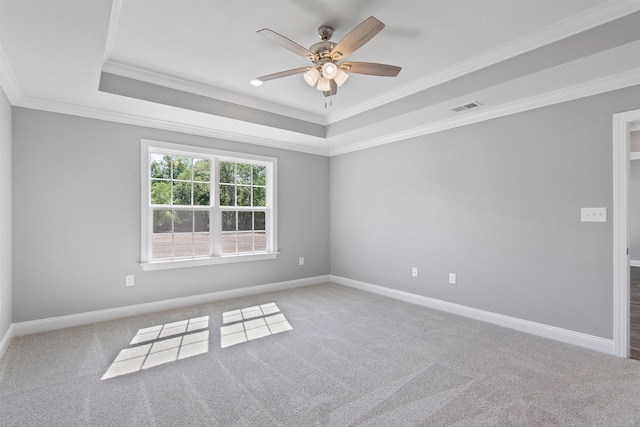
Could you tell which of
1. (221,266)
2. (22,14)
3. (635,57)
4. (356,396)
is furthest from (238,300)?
→ (635,57)

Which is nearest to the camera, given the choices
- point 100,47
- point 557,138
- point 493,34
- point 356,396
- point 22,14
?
point 22,14

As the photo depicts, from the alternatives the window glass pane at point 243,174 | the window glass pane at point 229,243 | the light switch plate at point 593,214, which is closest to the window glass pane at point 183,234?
the window glass pane at point 229,243

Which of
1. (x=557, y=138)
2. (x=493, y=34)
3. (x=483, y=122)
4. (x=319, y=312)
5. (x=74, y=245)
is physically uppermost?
(x=493, y=34)

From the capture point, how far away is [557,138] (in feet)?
10.1

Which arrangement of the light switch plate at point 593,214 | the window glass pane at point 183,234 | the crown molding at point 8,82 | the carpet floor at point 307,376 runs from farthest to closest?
the window glass pane at point 183,234 < the light switch plate at point 593,214 < the crown molding at point 8,82 < the carpet floor at point 307,376

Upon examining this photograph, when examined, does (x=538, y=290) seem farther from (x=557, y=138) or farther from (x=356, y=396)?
(x=356, y=396)

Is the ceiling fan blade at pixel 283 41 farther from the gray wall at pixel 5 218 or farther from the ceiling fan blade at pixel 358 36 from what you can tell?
the gray wall at pixel 5 218

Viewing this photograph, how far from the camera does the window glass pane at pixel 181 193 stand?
13.6 feet

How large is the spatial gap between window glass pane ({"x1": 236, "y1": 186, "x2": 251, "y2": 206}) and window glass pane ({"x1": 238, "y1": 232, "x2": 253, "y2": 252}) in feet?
1.54

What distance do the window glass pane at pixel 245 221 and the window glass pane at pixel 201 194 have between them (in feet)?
1.82

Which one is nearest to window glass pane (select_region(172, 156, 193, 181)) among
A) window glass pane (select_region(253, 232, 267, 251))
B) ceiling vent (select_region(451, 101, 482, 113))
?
window glass pane (select_region(253, 232, 267, 251))

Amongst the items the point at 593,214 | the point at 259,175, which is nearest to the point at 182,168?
the point at 259,175

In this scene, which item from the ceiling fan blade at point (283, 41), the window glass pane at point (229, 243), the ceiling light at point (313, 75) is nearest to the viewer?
the ceiling fan blade at point (283, 41)

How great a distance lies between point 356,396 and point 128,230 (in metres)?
3.19
